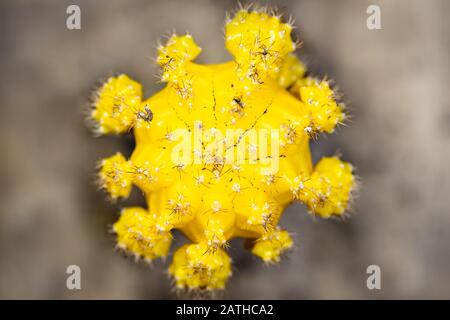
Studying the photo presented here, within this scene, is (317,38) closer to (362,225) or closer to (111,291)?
(362,225)

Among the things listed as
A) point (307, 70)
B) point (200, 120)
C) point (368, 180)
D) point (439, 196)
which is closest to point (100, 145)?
point (200, 120)

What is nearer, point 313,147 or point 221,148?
point 221,148

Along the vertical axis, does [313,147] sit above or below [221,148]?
above

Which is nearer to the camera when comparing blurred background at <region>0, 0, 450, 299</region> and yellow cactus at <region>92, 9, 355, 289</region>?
yellow cactus at <region>92, 9, 355, 289</region>

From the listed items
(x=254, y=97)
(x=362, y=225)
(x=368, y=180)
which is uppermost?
(x=254, y=97)
